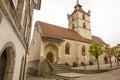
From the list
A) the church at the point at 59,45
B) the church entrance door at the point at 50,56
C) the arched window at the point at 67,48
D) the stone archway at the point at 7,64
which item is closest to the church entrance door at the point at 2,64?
the stone archway at the point at 7,64

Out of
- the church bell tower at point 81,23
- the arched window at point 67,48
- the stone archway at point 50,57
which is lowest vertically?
the stone archway at point 50,57

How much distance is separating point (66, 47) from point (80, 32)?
692cm

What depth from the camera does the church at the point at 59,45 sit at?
1800cm

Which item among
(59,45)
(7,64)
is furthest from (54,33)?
(7,64)

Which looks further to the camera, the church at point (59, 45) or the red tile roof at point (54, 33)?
the red tile roof at point (54, 33)

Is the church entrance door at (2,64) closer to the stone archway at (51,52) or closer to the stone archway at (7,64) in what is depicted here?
the stone archway at (7,64)

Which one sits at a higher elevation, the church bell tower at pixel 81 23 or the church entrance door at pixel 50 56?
the church bell tower at pixel 81 23

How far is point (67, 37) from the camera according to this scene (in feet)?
69.7

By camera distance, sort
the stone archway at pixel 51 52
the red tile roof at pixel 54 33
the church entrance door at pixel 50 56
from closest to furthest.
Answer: the stone archway at pixel 51 52
the church entrance door at pixel 50 56
the red tile roof at pixel 54 33

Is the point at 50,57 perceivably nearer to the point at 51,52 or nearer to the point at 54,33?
the point at 51,52

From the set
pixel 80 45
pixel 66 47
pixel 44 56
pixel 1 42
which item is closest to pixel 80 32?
pixel 80 45

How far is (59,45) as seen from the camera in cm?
1914

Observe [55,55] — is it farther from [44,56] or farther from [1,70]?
[1,70]

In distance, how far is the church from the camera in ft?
59.1
